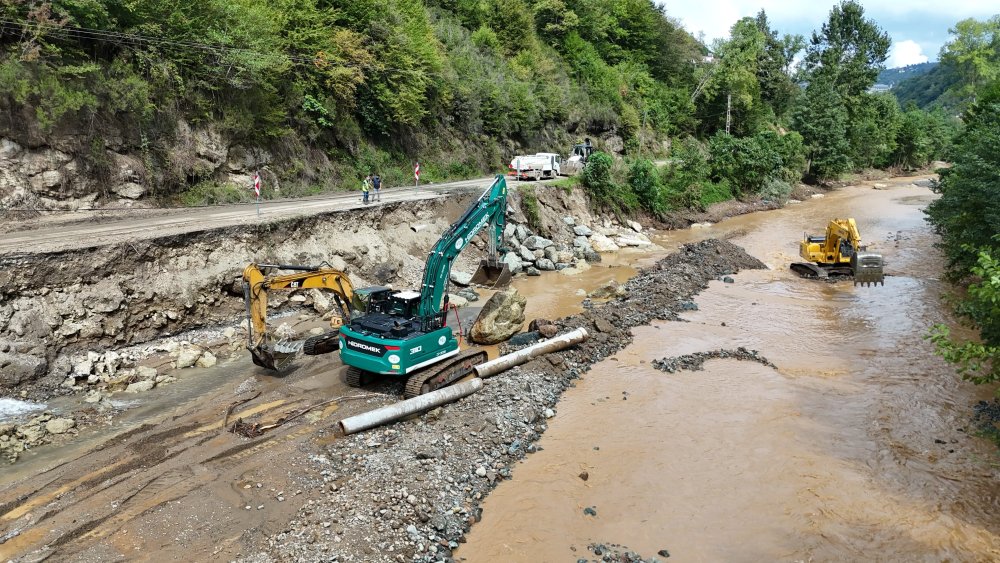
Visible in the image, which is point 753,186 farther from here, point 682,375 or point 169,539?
point 169,539

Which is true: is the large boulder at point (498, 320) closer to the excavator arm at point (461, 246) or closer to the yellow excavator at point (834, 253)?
the excavator arm at point (461, 246)

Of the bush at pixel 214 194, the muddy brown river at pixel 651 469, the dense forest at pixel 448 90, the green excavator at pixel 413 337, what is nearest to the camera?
the muddy brown river at pixel 651 469

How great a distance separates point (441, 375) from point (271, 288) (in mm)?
4247

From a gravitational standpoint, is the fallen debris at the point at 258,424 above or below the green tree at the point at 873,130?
below

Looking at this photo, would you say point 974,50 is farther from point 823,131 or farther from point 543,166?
point 543,166

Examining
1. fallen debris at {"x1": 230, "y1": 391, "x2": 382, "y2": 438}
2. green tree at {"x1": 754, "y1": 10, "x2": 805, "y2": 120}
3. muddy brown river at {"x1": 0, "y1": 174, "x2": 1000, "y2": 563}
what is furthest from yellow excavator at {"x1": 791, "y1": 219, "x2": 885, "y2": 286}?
green tree at {"x1": 754, "y1": 10, "x2": 805, "y2": 120}

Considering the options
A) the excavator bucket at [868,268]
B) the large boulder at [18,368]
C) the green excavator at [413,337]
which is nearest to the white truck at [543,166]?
the excavator bucket at [868,268]

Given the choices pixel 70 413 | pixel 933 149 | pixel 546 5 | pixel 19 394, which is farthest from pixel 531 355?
pixel 933 149

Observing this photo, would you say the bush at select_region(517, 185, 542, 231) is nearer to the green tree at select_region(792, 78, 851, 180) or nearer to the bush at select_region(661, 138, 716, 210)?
the bush at select_region(661, 138, 716, 210)

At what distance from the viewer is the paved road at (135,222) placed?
1535 cm

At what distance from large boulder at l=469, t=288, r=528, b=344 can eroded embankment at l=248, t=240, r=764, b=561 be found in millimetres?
2119

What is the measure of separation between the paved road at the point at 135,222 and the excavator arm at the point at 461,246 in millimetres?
7519

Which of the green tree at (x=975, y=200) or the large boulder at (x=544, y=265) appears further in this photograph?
the large boulder at (x=544, y=265)

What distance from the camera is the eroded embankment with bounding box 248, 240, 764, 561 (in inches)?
324
